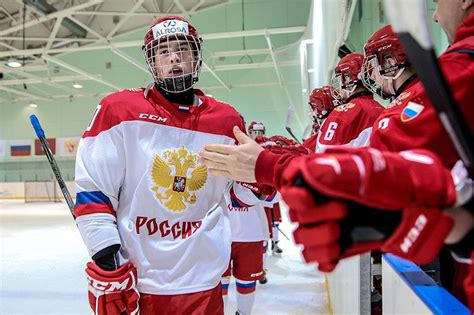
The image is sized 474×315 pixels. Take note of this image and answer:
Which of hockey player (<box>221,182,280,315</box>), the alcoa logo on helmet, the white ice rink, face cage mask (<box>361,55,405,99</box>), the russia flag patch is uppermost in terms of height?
the alcoa logo on helmet

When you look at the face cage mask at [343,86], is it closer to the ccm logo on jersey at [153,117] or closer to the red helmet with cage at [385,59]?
the red helmet with cage at [385,59]

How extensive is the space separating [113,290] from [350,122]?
1.53 m

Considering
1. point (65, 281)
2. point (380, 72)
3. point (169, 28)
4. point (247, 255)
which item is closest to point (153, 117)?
point (169, 28)

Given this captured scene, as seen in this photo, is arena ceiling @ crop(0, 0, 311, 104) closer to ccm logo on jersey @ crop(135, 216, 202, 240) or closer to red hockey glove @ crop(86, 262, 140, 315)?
ccm logo on jersey @ crop(135, 216, 202, 240)

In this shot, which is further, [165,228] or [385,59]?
[385,59]

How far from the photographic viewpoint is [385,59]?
155 centimetres

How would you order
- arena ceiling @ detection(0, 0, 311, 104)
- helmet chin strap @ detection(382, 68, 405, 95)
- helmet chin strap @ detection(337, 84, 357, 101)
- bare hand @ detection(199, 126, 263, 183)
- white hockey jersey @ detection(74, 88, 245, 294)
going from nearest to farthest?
1. bare hand @ detection(199, 126, 263, 183)
2. white hockey jersey @ detection(74, 88, 245, 294)
3. helmet chin strap @ detection(382, 68, 405, 95)
4. helmet chin strap @ detection(337, 84, 357, 101)
5. arena ceiling @ detection(0, 0, 311, 104)

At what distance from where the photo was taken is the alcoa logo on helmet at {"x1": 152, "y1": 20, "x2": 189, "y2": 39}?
1.36 m

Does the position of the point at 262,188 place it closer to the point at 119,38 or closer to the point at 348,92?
the point at 348,92

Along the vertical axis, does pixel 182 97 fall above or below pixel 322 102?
below

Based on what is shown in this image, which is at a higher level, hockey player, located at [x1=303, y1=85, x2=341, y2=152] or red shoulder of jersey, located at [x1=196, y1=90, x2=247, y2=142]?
hockey player, located at [x1=303, y1=85, x2=341, y2=152]

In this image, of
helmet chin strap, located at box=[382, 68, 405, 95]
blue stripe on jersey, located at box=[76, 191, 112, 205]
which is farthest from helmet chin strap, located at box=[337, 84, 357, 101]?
blue stripe on jersey, located at box=[76, 191, 112, 205]

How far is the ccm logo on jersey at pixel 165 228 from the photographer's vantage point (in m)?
1.28

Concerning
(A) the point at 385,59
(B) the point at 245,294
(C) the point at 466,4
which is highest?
(A) the point at 385,59
